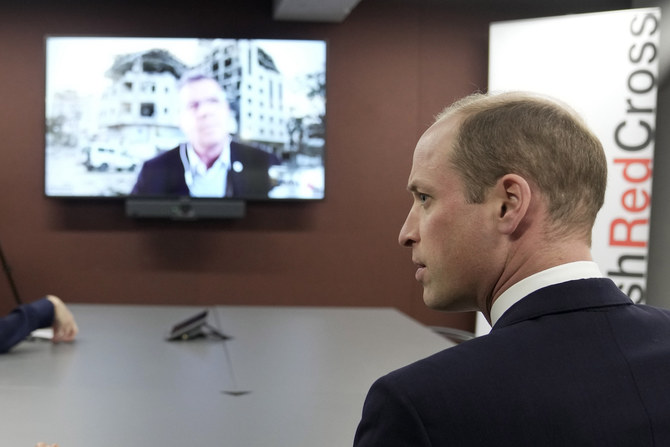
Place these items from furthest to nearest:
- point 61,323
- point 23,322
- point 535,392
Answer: point 61,323
point 23,322
point 535,392

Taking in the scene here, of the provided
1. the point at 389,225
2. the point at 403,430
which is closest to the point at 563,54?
the point at 389,225

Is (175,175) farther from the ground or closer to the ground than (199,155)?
closer to the ground

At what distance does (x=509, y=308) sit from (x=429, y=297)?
0.42ft

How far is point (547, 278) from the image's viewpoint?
2.96 ft

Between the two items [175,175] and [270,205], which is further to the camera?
[270,205]

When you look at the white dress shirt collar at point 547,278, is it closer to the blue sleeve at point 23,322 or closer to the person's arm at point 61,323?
the blue sleeve at point 23,322

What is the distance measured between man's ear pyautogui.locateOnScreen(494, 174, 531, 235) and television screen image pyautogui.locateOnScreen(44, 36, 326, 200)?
176 inches

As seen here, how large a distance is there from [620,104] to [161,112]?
9.68ft

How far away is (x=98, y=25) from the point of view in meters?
5.45

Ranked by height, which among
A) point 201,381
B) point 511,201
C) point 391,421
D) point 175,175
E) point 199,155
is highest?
point 199,155

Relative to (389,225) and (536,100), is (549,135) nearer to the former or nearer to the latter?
(536,100)

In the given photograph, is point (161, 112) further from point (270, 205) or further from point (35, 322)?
point (35, 322)

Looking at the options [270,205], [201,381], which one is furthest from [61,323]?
[270,205]

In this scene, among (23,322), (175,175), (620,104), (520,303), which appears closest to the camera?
(520,303)
